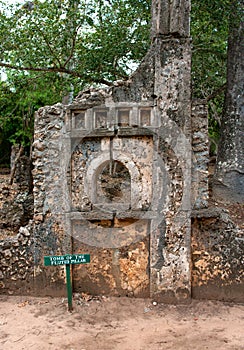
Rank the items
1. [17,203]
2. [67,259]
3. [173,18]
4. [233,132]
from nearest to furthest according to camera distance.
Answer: [67,259], [173,18], [17,203], [233,132]

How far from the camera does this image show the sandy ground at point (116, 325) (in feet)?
13.4

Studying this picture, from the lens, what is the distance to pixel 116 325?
4488mm

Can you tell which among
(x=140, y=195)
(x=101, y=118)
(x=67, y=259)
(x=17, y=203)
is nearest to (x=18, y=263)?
(x=67, y=259)

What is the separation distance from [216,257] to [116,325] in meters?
1.58

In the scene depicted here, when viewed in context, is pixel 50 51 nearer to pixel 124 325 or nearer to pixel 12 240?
pixel 12 240

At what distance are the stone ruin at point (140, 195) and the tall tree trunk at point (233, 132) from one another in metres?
4.28

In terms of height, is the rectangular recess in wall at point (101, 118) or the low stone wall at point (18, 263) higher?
the rectangular recess in wall at point (101, 118)

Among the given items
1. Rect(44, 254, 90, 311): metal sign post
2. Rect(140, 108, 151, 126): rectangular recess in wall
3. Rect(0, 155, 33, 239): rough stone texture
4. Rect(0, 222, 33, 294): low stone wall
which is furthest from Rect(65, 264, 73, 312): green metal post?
Rect(0, 155, 33, 239): rough stone texture

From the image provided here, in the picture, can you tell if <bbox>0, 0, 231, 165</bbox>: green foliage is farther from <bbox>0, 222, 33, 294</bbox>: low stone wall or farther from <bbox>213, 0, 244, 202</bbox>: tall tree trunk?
<bbox>0, 222, 33, 294</bbox>: low stone wall

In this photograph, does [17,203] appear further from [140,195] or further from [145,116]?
[145,116]

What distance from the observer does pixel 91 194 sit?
5043mm

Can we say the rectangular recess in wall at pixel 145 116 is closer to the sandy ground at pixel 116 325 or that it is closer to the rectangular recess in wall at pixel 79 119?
the rectangular recess in wall at pixel 79 119

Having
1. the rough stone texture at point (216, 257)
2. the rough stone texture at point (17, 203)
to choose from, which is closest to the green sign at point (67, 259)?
the rough stone texture at point (216, 257)

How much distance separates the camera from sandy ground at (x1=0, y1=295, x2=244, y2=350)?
407cm
